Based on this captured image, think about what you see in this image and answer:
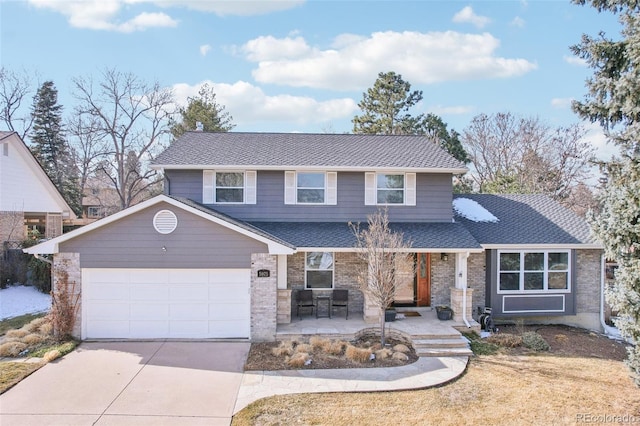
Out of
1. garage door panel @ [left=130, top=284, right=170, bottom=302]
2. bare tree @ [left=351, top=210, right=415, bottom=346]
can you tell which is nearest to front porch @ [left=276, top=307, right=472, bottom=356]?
bare tree @ [left=351, top=210, right=415, bottom=346]

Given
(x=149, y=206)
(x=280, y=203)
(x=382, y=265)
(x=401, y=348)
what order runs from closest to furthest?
1. (x=401, y=348)
2. (x=382, y=265)
3. (x=149, y=206)
4. (x=280, y=203)

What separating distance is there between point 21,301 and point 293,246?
12.6 m

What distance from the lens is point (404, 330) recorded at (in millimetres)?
11828

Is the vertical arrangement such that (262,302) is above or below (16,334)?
above

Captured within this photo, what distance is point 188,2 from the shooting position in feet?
40.0

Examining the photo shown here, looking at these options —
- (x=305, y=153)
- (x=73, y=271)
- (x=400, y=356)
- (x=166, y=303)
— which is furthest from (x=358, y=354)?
(x=73, y=271)

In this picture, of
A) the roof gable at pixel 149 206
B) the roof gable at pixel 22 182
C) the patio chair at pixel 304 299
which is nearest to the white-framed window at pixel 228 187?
the roof gable at pixel 149 206

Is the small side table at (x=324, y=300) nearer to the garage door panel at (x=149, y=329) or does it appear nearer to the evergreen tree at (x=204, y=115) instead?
the garage door panel at (x=149, y=329)

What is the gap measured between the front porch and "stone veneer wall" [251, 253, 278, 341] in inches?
15.6

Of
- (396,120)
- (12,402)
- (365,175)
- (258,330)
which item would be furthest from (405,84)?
(12,402)

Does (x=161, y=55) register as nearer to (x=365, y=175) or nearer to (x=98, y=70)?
(x=365, y=175)

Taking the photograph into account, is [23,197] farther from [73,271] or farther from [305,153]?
[305,153]

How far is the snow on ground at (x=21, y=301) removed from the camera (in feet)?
50.2

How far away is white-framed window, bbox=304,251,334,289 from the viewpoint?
14.1 meters
